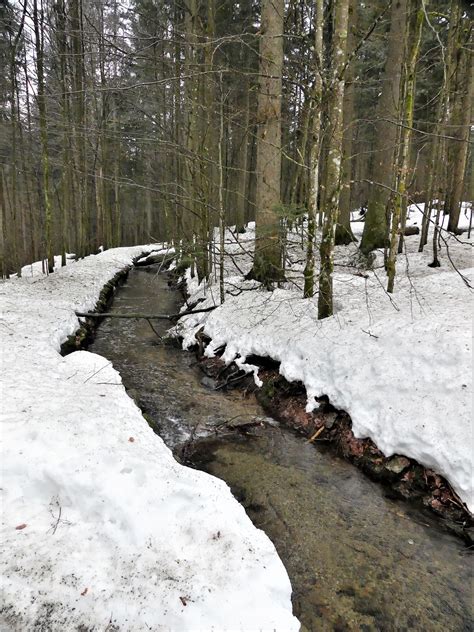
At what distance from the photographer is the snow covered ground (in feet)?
13.3

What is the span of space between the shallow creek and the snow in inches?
20.6

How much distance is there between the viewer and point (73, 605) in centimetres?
237

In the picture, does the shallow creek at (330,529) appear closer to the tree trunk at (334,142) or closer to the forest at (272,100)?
the tree trunk at (334,142)

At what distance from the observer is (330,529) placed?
367 cm

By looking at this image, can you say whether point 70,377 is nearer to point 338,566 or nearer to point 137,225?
point 338,566

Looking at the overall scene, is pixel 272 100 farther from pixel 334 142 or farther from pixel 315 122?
pixel 334 142

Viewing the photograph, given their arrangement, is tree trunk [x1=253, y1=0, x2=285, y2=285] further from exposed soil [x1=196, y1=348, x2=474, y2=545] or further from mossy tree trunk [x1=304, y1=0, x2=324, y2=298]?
exposed soil [x1=196, y1=348, x2=474, y2=545]

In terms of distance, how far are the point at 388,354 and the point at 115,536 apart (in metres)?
3.94

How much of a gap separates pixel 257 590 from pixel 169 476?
4.10 feet

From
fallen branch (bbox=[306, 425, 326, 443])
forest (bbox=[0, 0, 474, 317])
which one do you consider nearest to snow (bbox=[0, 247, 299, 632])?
fallen branch (bbox=[306, 425, 326, 443])

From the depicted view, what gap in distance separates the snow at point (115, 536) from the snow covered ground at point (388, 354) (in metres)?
2.20

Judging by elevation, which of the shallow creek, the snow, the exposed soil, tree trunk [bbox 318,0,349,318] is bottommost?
the shallow creek

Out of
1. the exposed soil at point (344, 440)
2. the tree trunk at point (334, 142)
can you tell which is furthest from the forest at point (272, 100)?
the exposed soil at point (344, 440)

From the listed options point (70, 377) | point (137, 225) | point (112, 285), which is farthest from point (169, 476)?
point (137, 225)
